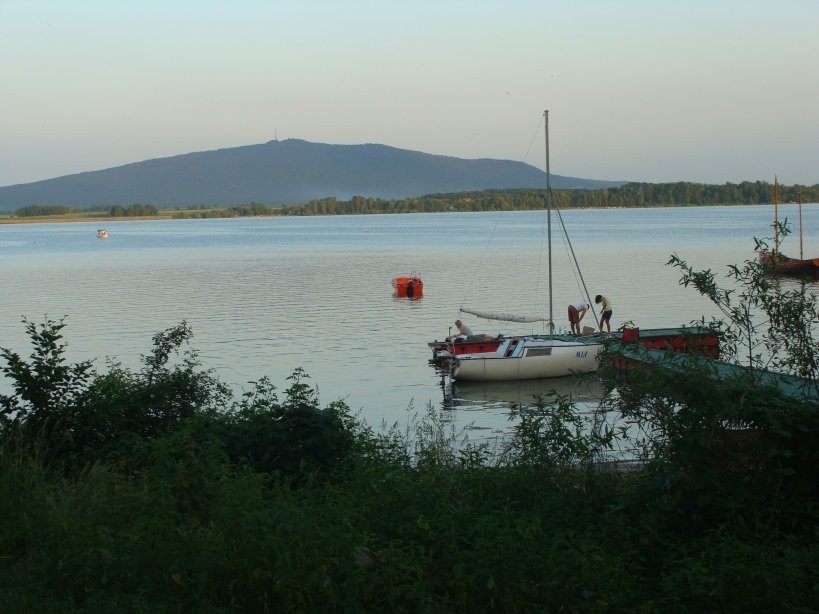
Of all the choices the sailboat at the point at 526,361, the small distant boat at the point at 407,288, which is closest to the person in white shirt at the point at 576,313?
the sailboat at the point at 526,361

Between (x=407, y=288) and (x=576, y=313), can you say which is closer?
(x=576, y=313)

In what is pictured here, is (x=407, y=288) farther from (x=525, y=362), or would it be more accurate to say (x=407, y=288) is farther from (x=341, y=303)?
(x=525, y=362)

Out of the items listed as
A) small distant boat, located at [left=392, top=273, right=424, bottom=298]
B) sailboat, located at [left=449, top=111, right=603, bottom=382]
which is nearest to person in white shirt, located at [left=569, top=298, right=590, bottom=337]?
sailboat, located at [left=449, top=111, right=603, bottom=382]

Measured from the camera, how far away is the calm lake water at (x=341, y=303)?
89.8ft

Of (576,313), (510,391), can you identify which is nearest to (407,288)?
(576,313)

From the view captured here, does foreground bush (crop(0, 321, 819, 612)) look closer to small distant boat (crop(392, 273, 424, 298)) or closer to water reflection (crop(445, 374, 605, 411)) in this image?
water reflection (crop(445, 374, 605, 411))

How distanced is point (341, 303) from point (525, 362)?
23.4 m

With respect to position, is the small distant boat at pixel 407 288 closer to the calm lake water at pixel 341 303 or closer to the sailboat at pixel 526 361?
the calm lake water at pixel 341 303

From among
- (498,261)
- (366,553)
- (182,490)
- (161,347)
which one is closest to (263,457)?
(182,490)

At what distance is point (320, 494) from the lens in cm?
893

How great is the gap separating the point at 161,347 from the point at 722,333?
337 inches

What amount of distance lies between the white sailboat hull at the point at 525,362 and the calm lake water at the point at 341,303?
1.68 feet

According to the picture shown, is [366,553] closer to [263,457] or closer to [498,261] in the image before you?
[263,457]

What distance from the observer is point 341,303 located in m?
49.3
